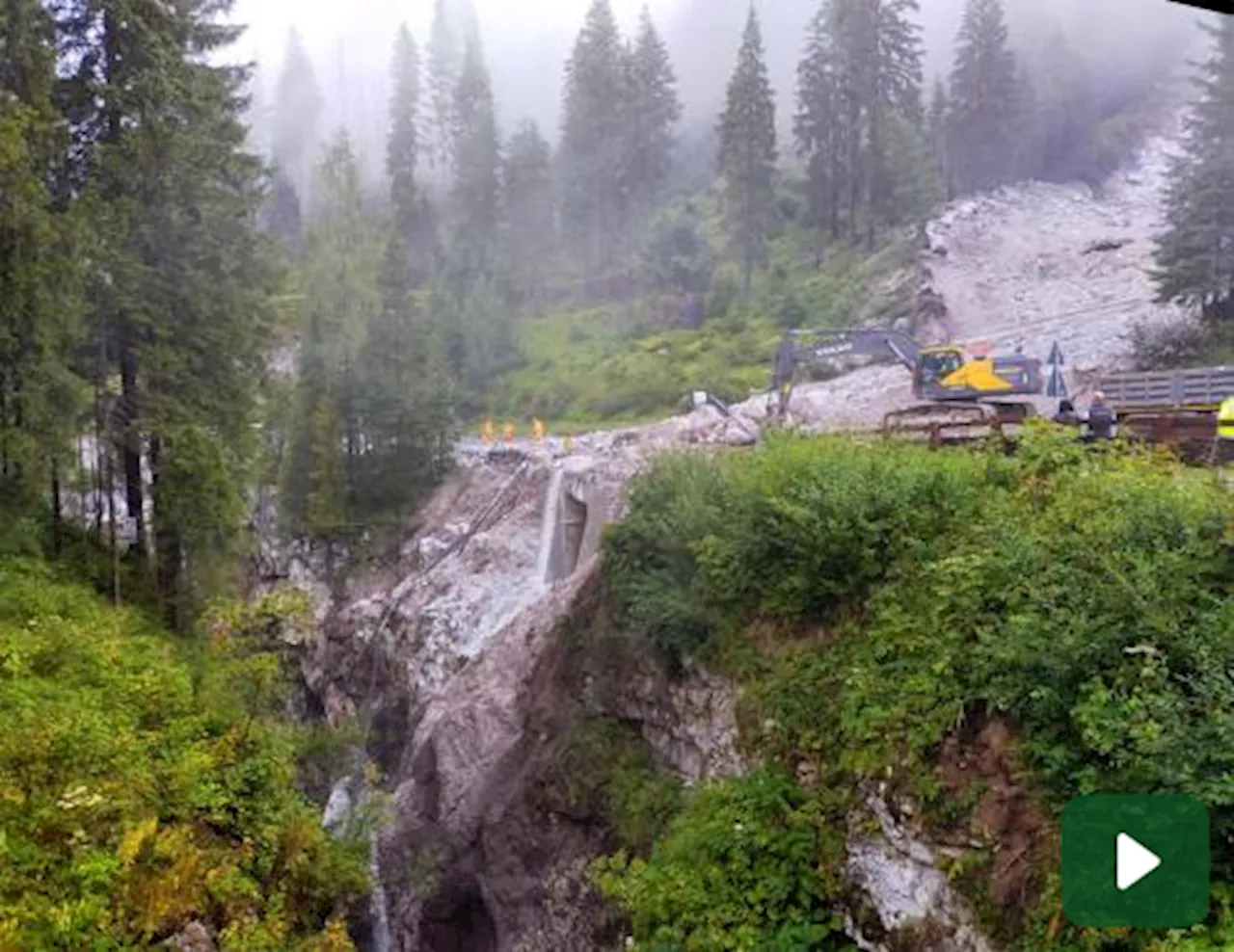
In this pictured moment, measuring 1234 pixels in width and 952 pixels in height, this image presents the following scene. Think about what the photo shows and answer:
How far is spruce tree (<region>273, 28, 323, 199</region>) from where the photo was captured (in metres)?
61.8

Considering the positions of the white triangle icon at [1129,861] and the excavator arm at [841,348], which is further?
the excavator arm at [841,348]

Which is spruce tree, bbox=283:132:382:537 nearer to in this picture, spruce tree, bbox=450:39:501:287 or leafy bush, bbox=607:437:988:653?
leafy bush, bbox=607:437:988:653

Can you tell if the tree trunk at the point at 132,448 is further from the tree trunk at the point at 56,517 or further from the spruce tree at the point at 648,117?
the spruce tree at the point at 648,117

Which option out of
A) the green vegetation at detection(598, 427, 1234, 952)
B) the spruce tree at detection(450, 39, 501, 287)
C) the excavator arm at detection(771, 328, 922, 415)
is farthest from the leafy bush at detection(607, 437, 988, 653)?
the spruce tree at detection(450, 39, 501, 287)

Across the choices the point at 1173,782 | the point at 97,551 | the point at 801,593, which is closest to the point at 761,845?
the point at 801,593

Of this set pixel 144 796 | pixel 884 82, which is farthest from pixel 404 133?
pixel 144 796

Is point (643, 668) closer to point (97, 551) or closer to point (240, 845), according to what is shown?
point (240, 845)

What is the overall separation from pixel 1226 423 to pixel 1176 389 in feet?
15.6

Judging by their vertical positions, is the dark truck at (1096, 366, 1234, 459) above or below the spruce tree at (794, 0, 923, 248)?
below

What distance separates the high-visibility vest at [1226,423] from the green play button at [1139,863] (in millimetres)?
9747

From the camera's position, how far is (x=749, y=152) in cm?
4212

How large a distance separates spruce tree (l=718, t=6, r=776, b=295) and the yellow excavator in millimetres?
21477

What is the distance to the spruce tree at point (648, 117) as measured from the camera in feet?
164

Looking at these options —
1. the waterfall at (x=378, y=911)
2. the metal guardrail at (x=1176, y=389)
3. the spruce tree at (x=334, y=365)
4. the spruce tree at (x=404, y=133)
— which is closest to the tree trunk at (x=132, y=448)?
the waterfall at (x=378, y=911)
